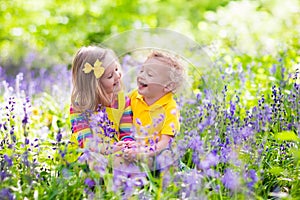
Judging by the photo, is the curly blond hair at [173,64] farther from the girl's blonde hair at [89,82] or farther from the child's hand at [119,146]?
the child's hand at [119,146]

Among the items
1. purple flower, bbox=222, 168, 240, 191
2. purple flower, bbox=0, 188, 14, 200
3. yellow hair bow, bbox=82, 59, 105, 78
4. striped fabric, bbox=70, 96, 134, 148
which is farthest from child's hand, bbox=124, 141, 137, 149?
purple flower, bbox=0, 188, 14, 200

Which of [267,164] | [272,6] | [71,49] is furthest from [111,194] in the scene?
[272,6]

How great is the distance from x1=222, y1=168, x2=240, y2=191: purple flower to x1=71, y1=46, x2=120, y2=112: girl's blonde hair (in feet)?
2.90

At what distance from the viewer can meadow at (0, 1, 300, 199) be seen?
2.50 meters

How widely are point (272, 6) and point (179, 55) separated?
5.51m

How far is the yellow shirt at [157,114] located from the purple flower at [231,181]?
0.42m

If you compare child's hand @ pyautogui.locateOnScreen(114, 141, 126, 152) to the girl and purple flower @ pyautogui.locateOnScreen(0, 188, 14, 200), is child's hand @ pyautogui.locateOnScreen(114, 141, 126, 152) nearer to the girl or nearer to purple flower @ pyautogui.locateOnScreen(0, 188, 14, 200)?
the girl

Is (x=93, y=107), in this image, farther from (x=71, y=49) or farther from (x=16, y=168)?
(x=71, y=49)

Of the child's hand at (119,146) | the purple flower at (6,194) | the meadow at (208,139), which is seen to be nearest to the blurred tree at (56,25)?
the meadow at (208,139)

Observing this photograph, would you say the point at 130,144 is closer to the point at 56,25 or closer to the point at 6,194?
the point at 6,194

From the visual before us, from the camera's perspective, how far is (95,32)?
714 cm

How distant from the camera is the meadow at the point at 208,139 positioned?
2498 millimetres

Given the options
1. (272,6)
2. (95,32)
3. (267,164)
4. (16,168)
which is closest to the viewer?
(16,168)

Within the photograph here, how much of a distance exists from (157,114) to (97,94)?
0.36 metres
